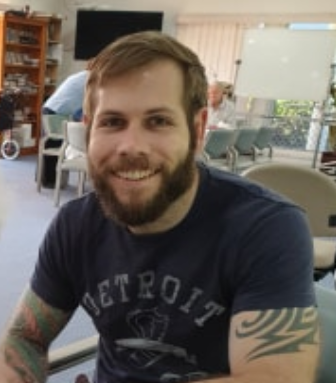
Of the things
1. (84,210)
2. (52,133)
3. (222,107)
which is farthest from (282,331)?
(222,107)

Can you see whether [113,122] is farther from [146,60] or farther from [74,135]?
[74,135]

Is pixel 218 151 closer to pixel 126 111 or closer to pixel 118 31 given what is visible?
pixel 126 111

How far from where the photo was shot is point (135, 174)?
87 centimetres

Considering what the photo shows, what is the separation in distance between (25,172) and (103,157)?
16.8 ft

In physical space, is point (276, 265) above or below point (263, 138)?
above

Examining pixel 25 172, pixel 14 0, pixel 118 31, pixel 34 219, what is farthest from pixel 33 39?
pixel 34 219

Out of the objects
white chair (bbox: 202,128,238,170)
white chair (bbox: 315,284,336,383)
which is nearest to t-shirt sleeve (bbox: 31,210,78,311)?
white chair (bbox: 315,284,336,383)

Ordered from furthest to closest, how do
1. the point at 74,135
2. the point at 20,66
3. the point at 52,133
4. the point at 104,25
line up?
1. the point at 104,25
2. the point at 20,66
3. the point at 52,133
4. the point at 74,135

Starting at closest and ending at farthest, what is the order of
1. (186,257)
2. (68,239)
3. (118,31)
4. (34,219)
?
(186,257), (68,239), (34,219), (118,31)

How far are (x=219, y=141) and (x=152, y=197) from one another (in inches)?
123

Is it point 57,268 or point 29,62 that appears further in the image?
point 29,62

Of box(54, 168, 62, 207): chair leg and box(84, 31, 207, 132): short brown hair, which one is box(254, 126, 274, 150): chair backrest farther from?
box(84, 31, 207, 132): short brown hair

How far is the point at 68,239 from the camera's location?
0.98 metres

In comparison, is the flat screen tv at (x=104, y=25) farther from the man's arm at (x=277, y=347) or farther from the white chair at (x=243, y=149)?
the man's arm at (x=277, y=347)
